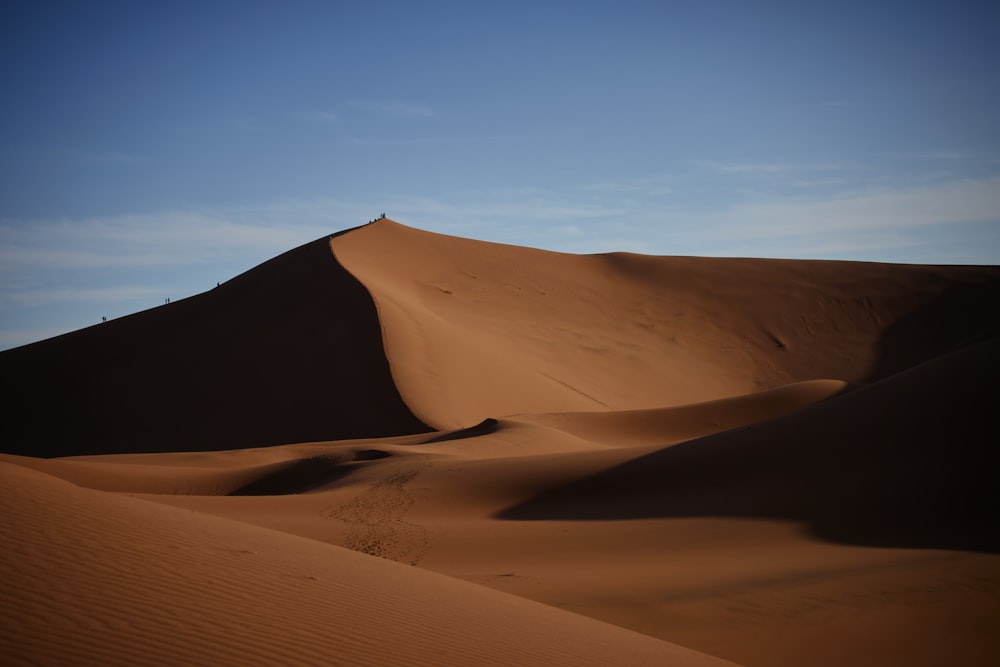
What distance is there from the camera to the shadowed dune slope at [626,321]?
30.3 meters

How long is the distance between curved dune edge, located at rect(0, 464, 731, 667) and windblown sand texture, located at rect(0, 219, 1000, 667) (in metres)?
0.02

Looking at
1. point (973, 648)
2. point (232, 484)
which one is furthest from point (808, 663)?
point (232, 484)

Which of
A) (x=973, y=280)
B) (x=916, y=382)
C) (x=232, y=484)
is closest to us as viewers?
(x=916, y=382)

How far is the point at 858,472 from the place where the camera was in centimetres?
1257

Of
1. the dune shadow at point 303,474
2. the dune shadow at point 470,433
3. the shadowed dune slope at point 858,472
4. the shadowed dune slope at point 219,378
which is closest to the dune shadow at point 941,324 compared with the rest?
the dune shadow at point 470,433

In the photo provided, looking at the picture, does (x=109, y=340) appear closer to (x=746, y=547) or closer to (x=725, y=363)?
(x=725, y=363)

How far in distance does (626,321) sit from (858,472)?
30.1 metres

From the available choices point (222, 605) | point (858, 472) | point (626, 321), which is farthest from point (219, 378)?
point (222, 605)

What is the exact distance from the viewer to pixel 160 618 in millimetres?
4559

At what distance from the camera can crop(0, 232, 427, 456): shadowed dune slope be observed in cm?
2773

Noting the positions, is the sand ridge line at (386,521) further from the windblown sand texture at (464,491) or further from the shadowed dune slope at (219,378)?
the shadowed dune slope at (219,378)

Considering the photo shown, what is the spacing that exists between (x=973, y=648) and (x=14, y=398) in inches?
1323

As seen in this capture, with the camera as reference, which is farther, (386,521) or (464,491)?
(464,491)

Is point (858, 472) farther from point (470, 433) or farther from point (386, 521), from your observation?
point (470, 433)
